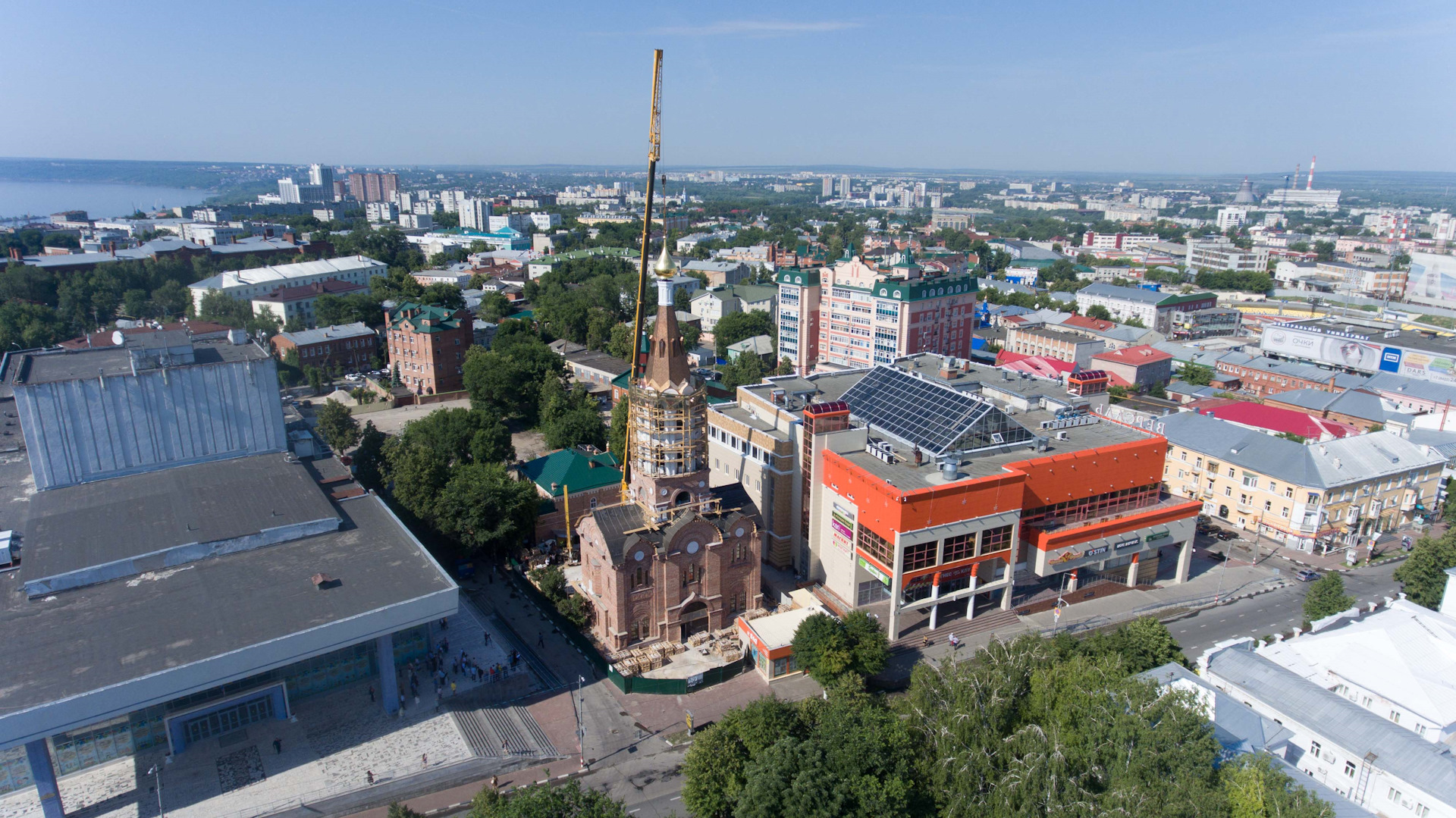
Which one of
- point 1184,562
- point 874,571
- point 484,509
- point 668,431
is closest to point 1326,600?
point 1184,562

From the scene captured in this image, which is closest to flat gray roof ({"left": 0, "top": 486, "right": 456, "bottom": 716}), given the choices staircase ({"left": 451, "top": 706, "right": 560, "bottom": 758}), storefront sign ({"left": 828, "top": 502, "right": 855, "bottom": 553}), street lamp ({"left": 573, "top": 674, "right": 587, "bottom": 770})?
staircase ({"left": 451, "top": 706, "right": 560, "bottom": 758})

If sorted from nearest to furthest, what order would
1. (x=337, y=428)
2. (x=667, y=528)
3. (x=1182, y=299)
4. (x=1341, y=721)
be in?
(x=1341, y=721)
(x=667, y=528)
(x=337, y=428)
(x=1182, y=299)

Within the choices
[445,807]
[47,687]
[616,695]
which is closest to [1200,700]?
[616,695]

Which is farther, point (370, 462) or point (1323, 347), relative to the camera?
point (1323, 347)

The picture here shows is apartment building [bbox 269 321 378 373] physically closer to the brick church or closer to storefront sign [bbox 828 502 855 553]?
the brick church

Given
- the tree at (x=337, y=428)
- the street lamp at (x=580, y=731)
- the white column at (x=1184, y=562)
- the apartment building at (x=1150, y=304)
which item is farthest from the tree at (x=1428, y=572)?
the apartment building at (x=1150, y=304)

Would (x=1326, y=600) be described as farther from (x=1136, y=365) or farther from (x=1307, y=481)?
(x=1136, y=365)

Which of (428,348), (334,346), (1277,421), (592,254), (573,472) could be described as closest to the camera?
(573,472)

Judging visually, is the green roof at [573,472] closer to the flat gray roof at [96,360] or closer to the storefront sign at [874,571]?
the flat gray roof at [96,360]
